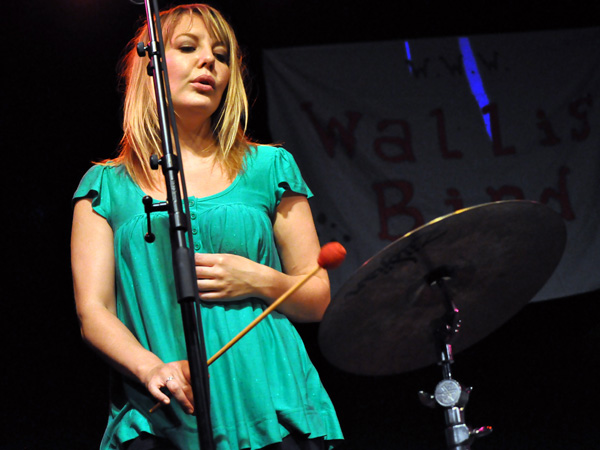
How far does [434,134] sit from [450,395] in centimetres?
154

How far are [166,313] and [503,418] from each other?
1.51 meters

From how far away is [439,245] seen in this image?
3.50 ft

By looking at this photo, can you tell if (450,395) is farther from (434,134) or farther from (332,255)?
(434,134)

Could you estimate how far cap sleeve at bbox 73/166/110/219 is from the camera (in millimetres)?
1211

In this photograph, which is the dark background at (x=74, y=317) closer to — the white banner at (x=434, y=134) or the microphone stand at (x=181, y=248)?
the white banner at (x=434, y=134)

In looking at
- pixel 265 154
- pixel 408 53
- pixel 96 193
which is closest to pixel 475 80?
pixel 408 53

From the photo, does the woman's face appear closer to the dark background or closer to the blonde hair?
the blonde hair

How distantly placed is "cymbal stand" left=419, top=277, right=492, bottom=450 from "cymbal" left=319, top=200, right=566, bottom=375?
12 millimetres

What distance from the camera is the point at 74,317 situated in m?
2.18

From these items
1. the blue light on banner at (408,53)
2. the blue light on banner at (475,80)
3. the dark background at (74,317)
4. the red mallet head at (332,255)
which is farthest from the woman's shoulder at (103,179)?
the blue light on banner at (475,80)

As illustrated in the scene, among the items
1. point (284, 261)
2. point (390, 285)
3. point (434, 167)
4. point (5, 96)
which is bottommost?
point (390, 285)

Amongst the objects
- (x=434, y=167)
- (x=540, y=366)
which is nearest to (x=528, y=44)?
(x=434, y=167)

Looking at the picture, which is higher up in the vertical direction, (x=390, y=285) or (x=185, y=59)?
(x=185, y=59)

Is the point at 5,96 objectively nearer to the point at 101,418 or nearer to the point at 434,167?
the point at 101,418
